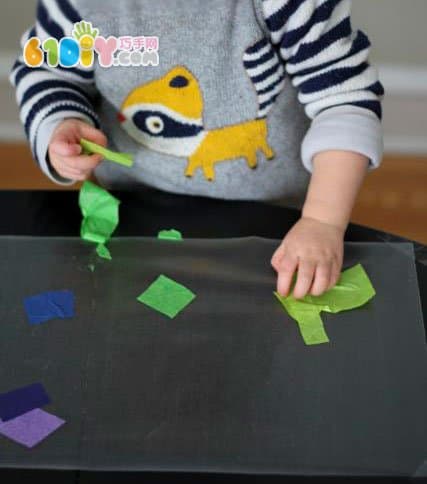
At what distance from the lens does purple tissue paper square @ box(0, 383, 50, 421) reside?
1.74ft

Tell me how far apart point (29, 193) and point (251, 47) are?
0.26m

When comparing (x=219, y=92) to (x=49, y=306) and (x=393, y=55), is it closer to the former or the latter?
(x=49, y=306)

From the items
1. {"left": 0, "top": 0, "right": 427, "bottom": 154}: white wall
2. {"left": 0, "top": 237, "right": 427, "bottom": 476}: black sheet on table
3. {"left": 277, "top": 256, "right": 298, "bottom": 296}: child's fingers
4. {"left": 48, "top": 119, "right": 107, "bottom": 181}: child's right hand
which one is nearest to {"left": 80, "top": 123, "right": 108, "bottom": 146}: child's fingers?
{"left": 48, "top": 119, "right": 107, "bottom": 181}: child's right hand

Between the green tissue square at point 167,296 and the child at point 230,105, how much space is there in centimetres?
8

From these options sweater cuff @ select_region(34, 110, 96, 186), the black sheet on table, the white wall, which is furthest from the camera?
the white wall

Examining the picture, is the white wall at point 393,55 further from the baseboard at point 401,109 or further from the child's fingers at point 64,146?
the child's fingers at point 64,146

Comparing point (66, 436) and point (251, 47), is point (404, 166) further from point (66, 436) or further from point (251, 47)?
point (66, 436)

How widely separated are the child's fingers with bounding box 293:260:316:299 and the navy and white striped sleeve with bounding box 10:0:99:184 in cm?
26

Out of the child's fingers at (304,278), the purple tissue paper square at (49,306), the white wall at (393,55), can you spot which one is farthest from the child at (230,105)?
the white wall at (393,55)

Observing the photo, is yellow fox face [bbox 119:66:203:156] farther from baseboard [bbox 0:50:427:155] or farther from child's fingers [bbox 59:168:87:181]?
baseboard [bbox 0:50:427:155]

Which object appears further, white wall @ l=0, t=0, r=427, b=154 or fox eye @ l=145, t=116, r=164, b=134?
white wall @ l=0, t=0, r=427, b=154

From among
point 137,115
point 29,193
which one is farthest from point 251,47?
point 29,193

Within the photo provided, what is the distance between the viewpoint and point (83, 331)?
1.92ft

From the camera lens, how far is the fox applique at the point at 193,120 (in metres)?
0.74
